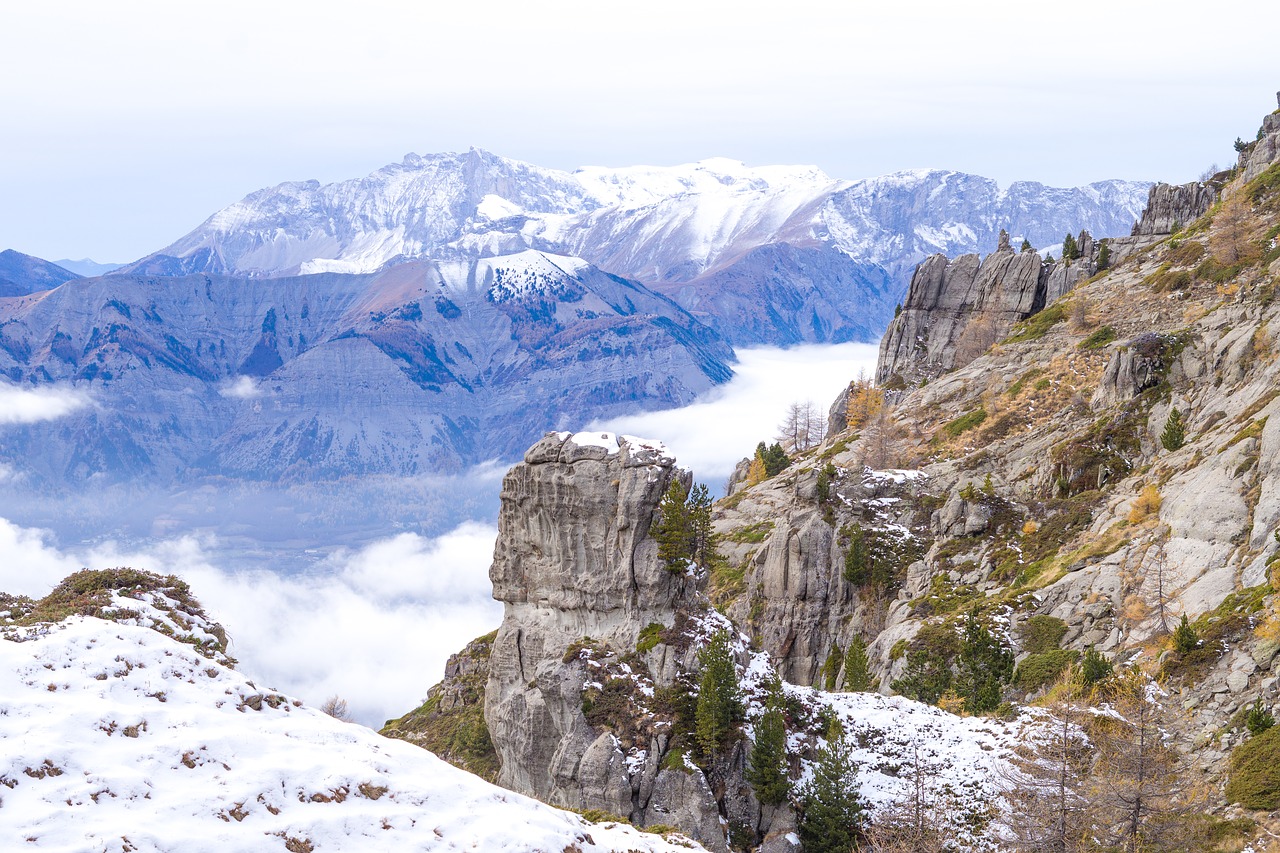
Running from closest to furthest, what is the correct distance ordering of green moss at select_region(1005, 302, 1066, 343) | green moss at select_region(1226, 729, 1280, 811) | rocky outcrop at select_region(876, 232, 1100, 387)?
green moss at select_region(1226, 729, 1280, 811), green moss at select_region(1005, 302, 1066, 343), rocky outcrop at select_region(876, 232, 1100, 387)

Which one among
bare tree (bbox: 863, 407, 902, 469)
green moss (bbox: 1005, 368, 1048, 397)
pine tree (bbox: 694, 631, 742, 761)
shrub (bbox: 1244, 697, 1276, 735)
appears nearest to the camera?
shrub (bbox: 1244, 697, 1276, 735)

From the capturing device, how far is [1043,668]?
61625 millimetres

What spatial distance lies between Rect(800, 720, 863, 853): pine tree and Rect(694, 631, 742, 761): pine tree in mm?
5757

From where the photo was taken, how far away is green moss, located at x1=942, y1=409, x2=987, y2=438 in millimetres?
115625

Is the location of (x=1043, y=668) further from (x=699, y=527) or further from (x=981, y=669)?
(x=699, y=527)

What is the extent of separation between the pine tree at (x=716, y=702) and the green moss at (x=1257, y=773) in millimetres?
23396

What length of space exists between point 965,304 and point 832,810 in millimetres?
123716

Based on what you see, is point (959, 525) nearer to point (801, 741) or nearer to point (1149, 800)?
point (801, 741)

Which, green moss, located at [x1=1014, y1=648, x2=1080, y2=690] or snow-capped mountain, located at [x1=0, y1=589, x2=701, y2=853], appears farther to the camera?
green moss, located at [x1=1014, y1=648, x2=1080, y2=690]

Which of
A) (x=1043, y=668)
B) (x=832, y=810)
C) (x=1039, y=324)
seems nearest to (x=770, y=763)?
(x=832, y=810)

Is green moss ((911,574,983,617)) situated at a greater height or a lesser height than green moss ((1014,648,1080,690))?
lesser

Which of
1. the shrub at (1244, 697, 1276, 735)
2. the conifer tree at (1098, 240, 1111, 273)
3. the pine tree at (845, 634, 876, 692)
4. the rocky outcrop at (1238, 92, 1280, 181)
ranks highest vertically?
the rocky outcrop at (1238, 92, 1280, 181)

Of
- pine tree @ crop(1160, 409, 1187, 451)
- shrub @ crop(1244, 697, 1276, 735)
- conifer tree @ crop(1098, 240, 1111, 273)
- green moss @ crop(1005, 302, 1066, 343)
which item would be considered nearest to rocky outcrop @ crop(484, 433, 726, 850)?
shrub @ crop(1244, 697, 1276, 735)

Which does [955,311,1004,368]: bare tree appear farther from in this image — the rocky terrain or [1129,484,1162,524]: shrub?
[1129,484,1162,524]: shrub
